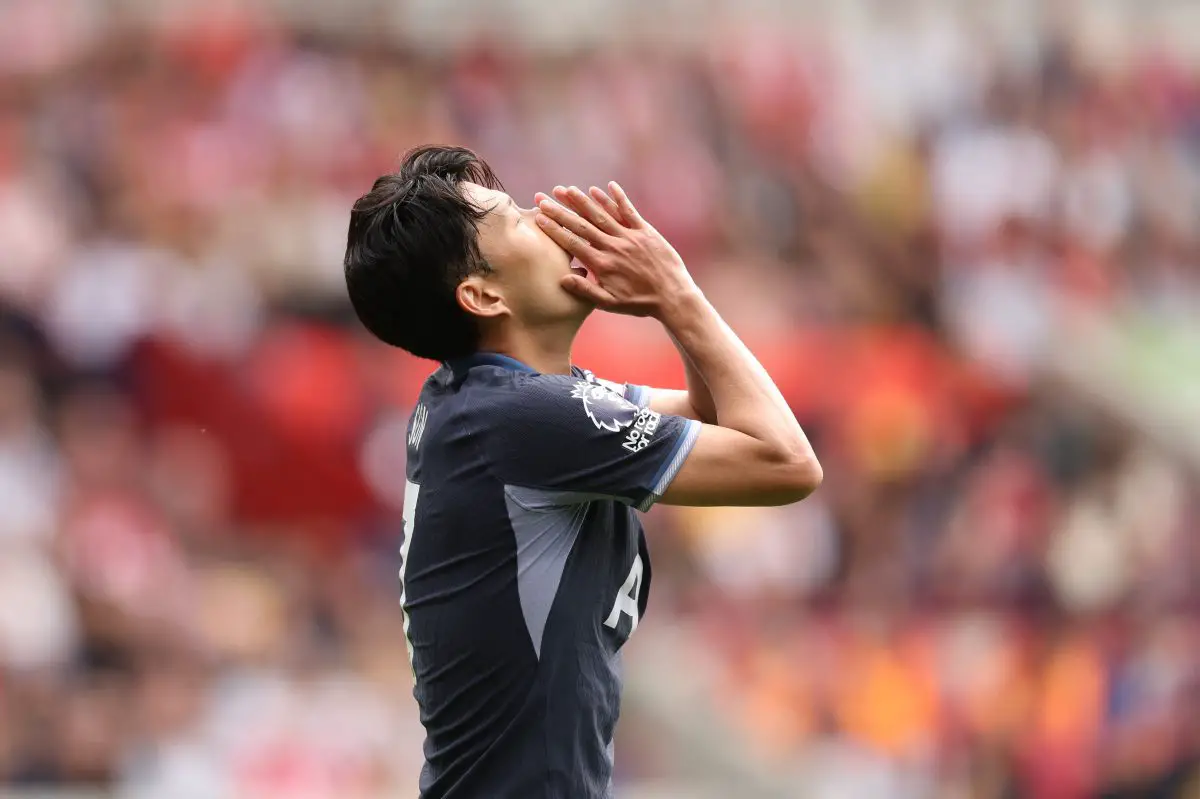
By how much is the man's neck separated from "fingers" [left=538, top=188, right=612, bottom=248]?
179 millimetres

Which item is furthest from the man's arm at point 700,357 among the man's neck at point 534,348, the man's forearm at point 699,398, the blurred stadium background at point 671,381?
the blurred stadium background at point 671,381

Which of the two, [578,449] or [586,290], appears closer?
[578,449]

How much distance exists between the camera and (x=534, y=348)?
116 inches

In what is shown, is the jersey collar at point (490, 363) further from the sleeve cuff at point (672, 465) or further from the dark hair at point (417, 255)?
the sleeve cuff at point (672, 465)

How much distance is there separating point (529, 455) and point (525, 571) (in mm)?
203

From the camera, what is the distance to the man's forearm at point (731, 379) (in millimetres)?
2859

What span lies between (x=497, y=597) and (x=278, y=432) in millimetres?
5306

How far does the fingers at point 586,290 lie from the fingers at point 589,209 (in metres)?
0.10

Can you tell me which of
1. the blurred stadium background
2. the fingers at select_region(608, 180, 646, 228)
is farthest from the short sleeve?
the blurred stadium background

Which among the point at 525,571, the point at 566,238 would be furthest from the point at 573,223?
the point at 525,571

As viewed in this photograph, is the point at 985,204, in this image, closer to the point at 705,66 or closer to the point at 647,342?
the point at 705,66

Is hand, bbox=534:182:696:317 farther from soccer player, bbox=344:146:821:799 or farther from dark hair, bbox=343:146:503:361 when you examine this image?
dark hair, bbox=343:146:503:361

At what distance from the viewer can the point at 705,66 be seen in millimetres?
10742

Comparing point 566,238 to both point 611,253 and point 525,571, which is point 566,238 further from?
point 525,571
